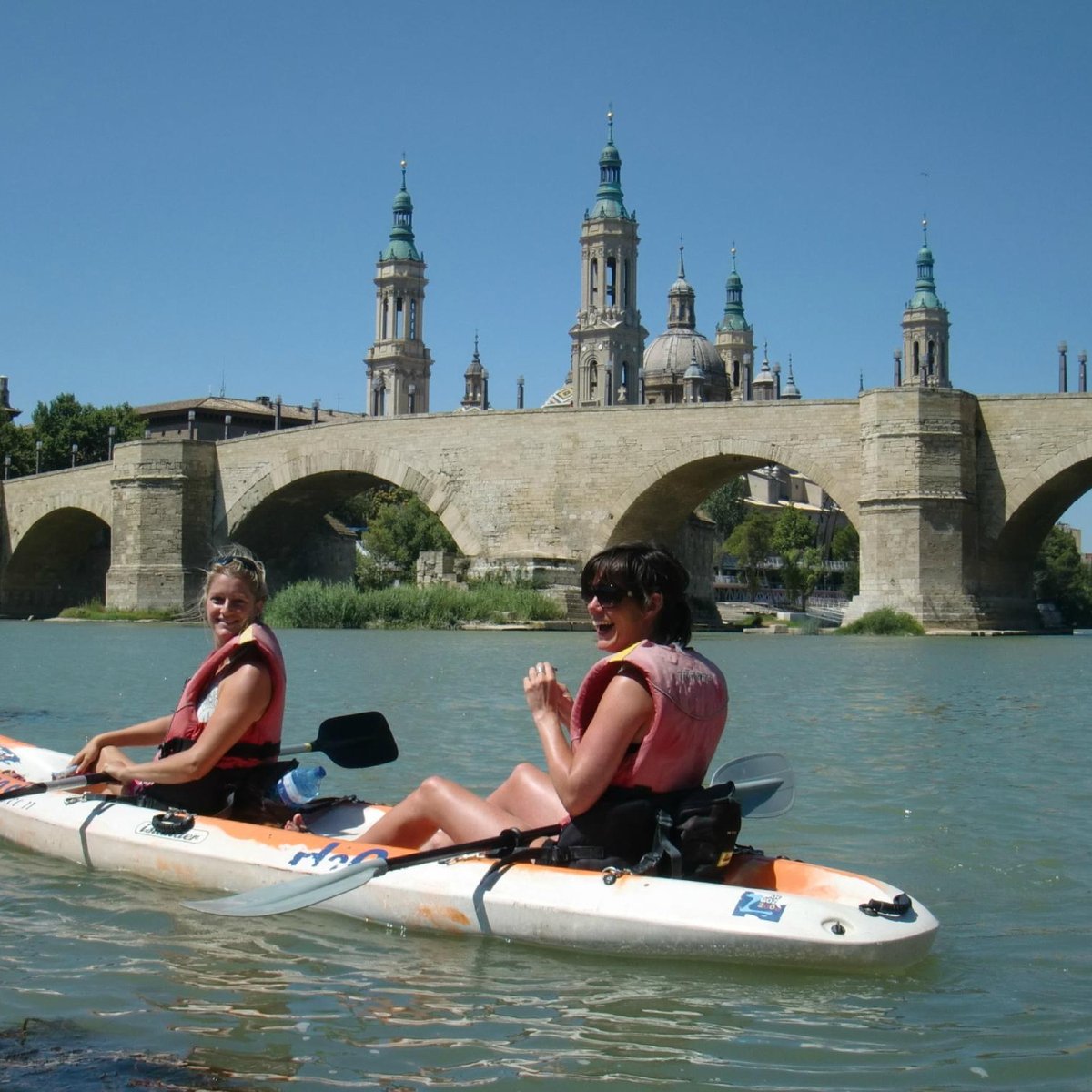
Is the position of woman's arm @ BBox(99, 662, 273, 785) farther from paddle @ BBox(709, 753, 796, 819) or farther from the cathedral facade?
the cathedral facade

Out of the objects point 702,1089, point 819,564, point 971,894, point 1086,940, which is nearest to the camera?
point 702,1089

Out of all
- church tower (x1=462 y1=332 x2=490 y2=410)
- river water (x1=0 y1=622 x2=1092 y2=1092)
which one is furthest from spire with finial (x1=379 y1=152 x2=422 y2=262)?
river water (x1=0 y1=622 x2=1092 y2=1092)

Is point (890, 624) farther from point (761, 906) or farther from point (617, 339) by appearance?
point (617, 339)

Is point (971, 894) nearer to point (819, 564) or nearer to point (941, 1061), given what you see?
point (941, 1061)

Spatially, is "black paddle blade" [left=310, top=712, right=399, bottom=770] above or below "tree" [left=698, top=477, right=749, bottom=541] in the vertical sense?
below

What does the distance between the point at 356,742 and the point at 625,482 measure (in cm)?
2648

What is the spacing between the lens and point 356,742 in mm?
5992

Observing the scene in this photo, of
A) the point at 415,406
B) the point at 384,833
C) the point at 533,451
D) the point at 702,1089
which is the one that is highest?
the point at 415,406

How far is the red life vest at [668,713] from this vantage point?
13.9ft

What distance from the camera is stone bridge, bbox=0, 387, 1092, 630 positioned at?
2864 cm

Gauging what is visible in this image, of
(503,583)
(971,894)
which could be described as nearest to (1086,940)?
(971,894)

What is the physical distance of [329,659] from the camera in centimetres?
1944

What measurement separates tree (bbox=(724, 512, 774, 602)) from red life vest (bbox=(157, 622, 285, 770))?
176 ft

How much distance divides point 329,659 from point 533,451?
14.8 metres
